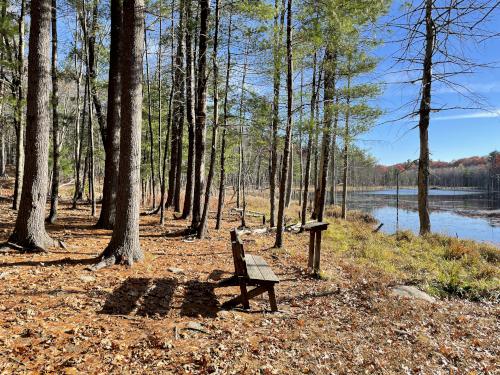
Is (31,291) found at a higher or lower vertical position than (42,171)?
lower

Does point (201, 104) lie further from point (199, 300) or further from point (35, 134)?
point (199, 300)

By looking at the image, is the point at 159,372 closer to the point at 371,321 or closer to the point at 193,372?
the point at 193,372

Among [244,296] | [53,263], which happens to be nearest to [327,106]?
[244,296]

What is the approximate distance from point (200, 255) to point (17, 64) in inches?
290

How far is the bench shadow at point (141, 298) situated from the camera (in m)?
4.69

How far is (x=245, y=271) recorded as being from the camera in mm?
4980

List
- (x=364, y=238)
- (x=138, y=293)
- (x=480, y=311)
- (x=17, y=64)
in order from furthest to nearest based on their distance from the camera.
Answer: (x=364, y=238) < (x=17, y=64) < (x=480, y=311) < (x=138, y=293)

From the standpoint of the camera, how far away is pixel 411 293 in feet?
22.6

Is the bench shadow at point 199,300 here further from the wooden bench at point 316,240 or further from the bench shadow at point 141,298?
the wooden bench at point 316,240

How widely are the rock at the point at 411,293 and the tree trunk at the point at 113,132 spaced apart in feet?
25.0

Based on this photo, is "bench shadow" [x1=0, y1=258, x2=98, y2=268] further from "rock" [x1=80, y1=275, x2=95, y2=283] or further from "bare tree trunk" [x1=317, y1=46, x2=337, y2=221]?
"bare tree trunk" [x1=317, y1=46, x2=337, y2=221]

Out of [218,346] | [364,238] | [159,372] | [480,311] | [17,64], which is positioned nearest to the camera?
[159,372]

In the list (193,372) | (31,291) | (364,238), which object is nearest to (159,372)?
(193,372)

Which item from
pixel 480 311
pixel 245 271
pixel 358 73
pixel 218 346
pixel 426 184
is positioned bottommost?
pixel 480 311
